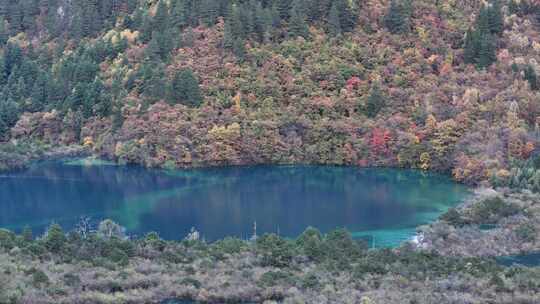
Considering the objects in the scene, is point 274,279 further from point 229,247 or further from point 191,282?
point 229,247

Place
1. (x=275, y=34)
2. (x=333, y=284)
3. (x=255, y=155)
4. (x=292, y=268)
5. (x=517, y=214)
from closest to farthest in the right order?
1. (x=333, y=284)
2. (x=292, y=268)
3. (x=517, y=214)
4. (x=255, y=155)
5. (x=275, y=34)

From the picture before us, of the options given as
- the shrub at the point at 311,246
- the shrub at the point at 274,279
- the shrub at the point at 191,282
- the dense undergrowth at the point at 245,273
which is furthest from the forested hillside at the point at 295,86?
the shrub at the point at 191,282

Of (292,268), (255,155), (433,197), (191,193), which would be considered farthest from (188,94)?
(292,268)

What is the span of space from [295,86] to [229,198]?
1926 cm

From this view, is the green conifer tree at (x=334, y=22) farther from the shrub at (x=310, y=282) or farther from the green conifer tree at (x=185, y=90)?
the shrub at (x=310, y=282)

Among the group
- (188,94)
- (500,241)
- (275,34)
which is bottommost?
(500,241)

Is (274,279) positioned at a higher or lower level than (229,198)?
higher

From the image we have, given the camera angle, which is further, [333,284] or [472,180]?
[472,180]

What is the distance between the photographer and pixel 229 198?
62.9 meters

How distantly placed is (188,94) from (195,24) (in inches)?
419

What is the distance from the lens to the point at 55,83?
85.2 metres

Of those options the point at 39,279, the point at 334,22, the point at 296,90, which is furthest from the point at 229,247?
the point at 334,22

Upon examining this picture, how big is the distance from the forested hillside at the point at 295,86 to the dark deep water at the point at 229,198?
244 centimetres

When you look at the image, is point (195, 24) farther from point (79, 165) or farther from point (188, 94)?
point (79, 165)
